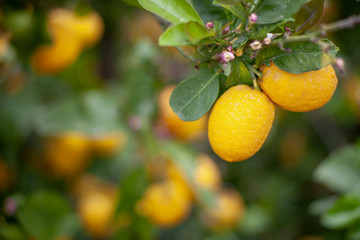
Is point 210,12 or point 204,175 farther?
point 204,175

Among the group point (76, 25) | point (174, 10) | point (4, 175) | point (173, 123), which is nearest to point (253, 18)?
point (174, 10)

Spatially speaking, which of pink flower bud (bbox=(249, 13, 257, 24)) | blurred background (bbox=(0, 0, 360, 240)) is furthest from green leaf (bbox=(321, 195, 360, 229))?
pink flower bud (bbox=(249, 13, 257, 24))

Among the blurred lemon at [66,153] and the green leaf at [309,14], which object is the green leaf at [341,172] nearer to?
the green leaf at [309,14]

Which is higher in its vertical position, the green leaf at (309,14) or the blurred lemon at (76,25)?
the green leaf at (309,14)

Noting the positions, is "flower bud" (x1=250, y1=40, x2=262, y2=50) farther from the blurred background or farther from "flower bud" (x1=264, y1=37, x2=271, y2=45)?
the blurred background

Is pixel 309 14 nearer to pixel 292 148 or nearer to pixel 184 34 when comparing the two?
pixel 184 34

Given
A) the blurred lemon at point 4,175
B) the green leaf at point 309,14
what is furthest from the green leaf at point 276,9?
the blurred lemon at point 4,175
